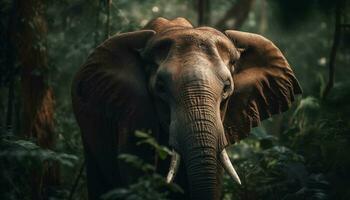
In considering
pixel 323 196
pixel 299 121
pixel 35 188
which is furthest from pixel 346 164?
pixel 35 188

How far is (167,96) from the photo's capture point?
9383mm

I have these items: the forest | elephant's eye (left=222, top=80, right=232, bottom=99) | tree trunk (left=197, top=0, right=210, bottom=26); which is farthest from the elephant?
tree trunk (left=197, top=0, right=210, bottom=26)

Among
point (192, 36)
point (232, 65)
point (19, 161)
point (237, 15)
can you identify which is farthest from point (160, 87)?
point (237, 15)

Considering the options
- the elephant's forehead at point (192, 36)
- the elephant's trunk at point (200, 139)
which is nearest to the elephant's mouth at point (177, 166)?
the elephant's trunk at point (200, 139)

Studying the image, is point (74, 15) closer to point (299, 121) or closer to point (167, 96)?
point (299, 121)

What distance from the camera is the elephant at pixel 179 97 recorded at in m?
8.77

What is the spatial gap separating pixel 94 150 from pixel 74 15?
5.27 m

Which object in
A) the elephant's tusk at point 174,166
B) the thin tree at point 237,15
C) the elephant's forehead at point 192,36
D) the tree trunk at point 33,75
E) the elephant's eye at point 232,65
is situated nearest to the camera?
the elephant's tusk at point 174,166

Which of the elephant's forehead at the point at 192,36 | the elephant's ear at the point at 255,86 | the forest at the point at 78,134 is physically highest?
the elephant's forehead at the point at 192,36

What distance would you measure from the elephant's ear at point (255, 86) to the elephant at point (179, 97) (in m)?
0.01

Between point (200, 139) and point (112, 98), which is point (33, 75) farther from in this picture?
point (200, 139)

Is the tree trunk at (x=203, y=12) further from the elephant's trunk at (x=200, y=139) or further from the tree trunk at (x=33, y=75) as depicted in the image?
the elephant's trunk at (x=200, y=139)

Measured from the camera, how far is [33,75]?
12.1m

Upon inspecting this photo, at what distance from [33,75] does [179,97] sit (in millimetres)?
3570
